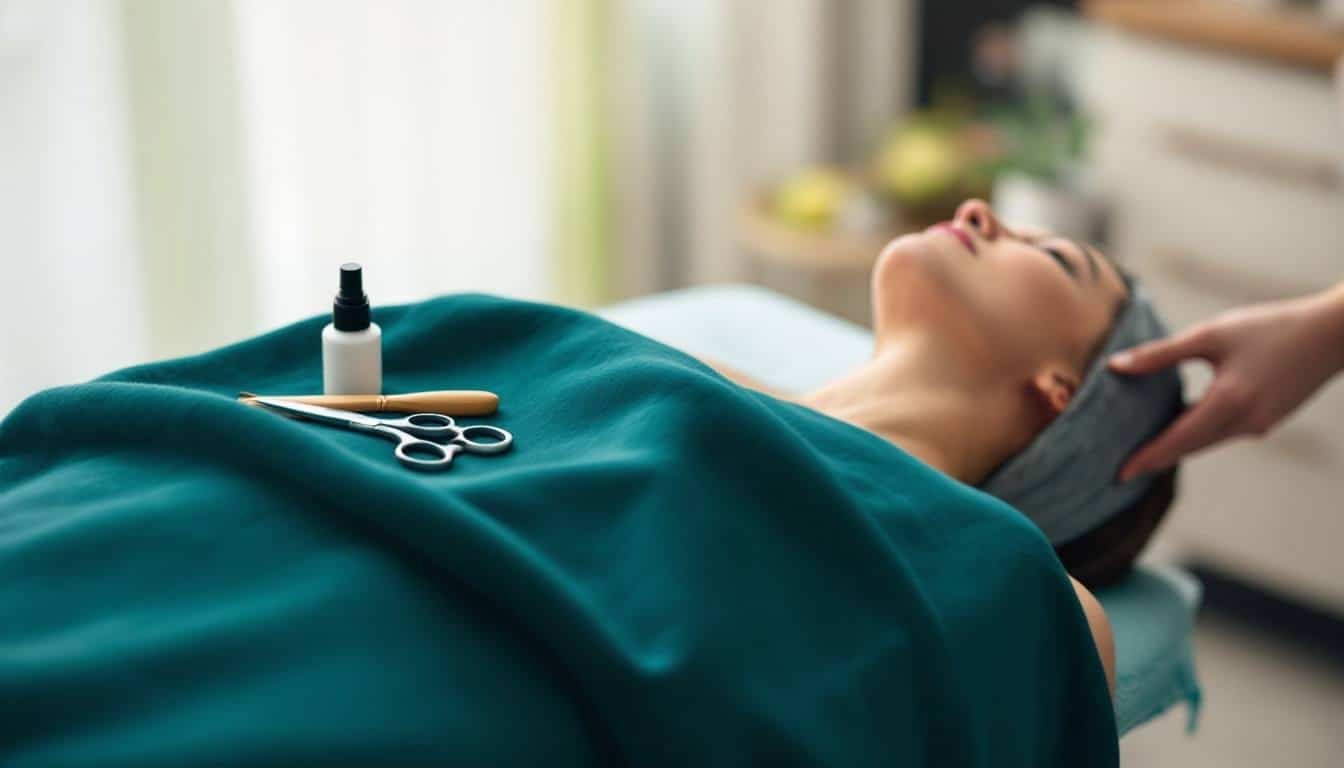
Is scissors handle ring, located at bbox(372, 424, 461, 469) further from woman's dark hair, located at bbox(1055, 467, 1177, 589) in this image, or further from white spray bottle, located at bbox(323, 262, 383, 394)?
woman's dark hair, located at bbox(1055, 467, 1177, 589)

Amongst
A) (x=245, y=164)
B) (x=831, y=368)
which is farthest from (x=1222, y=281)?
(x=245, y=164)

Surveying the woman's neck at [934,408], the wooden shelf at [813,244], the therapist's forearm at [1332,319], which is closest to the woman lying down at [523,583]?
the woman's neck at [934,408]

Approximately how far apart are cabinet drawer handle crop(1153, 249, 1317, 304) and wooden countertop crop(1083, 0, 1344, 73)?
0.31 m

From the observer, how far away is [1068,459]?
1318 mm

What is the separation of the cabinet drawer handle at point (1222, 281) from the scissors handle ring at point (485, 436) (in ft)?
4.94

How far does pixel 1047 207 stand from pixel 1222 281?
311 mm

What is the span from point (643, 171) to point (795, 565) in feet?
6.24

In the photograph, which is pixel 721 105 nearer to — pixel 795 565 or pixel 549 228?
pixel 549 228

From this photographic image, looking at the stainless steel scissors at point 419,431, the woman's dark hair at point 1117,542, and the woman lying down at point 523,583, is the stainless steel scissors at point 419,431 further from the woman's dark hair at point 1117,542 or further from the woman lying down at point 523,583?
the woman's dark hair at point 1117,542

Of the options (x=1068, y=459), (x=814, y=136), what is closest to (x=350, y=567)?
(x=1068, y=459)

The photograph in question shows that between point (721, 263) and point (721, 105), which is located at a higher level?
point (721, 105)

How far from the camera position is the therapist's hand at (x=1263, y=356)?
1.38 m

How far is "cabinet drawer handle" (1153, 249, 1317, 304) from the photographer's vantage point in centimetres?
221

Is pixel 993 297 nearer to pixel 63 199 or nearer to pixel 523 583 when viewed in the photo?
pixel 523 583
